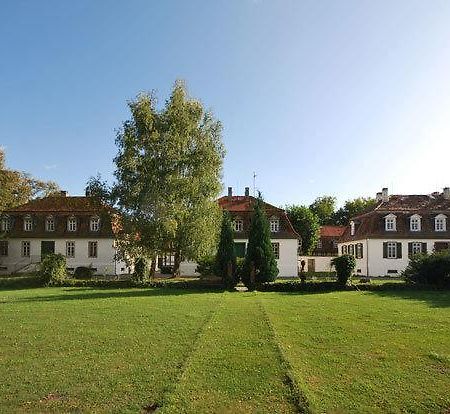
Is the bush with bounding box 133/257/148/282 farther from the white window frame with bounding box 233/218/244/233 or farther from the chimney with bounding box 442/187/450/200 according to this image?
the chimney with bounding box 442/187/450/200

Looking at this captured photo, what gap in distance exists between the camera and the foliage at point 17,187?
44.7 meters

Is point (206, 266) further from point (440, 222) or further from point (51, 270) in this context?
point (440, 222)

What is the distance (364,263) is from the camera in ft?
142

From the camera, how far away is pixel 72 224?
43.9 meters

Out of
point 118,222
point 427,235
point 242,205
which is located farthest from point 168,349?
point 427,235

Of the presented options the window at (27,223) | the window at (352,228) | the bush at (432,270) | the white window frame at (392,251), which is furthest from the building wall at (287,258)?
the window at (27,223)

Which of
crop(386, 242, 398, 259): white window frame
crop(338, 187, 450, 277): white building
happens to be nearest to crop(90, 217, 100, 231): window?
crop(338, 187, 450, 277): white building

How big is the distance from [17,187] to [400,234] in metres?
37.5

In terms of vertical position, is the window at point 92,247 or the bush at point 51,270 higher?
the window at point 92,247

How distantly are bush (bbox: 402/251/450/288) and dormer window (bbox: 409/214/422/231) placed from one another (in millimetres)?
15274

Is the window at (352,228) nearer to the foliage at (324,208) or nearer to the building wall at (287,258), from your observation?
the building wall at (287,258)

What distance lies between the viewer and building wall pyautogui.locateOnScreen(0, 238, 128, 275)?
4258 centimetres

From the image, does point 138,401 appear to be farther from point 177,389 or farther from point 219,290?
point 219,290

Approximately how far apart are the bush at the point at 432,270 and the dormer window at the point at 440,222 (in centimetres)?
1556
